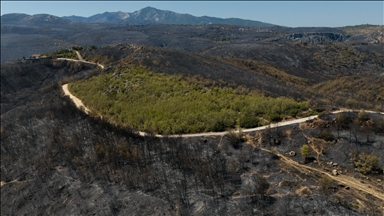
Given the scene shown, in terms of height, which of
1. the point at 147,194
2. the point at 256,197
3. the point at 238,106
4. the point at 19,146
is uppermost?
the point at 238,106

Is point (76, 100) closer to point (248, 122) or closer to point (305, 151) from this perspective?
point (248, 122)

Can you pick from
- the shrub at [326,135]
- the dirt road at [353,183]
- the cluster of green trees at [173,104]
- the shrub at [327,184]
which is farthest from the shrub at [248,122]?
the shrub at [327,184]

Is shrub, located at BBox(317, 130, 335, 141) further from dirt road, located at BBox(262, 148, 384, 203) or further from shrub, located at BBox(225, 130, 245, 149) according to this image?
shrub, located at BBox(225, 130, 245, 149)

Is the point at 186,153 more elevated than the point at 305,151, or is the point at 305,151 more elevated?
the point at 305,151

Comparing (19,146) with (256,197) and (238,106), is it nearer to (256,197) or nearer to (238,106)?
(238,106)

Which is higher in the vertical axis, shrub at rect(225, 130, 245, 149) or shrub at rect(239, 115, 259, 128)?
shrub at rect(239, 115, 259, 128)

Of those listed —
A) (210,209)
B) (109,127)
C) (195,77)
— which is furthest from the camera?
A: (195,77)

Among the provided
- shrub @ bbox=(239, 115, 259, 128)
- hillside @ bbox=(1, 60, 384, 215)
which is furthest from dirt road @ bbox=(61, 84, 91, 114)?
shrub @ bbox=(239, 115, 259, 128)

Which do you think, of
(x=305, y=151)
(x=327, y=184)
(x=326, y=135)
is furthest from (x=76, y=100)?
(x=327, y=184)

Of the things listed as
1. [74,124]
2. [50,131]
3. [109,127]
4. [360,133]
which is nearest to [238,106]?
[360,133]
